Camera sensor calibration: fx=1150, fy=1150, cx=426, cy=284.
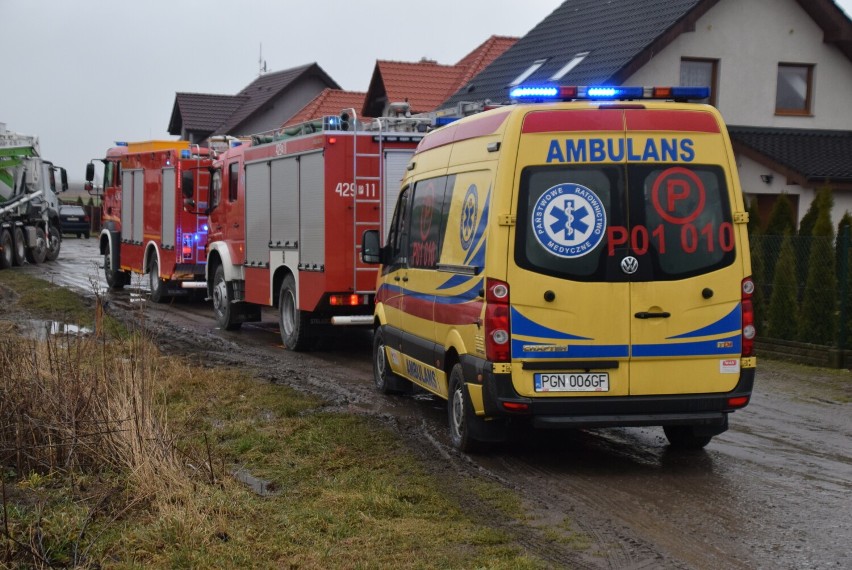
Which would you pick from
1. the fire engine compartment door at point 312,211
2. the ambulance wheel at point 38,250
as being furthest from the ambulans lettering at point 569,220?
the ambulance wheel at point 38,250

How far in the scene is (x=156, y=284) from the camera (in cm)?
2298

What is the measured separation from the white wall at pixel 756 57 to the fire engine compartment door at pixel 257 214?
11209mm

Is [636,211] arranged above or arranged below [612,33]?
below

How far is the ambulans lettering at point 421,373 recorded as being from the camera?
9.38 m

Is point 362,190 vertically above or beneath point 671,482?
above

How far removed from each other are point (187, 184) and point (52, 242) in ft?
64.2

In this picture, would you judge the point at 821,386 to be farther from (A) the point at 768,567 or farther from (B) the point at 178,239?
(B) the point at 178,239

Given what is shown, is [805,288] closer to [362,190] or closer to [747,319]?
[362,190]

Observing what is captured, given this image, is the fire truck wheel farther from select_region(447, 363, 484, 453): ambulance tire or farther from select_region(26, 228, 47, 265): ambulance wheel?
select_region(26, 228, 47, 265): ambulance wheel

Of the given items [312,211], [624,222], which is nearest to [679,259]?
[624,222]

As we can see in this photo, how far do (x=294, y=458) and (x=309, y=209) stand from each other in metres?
6.71

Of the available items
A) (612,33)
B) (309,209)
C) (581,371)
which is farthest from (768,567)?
(612,33)

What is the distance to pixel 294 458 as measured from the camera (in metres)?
8.32

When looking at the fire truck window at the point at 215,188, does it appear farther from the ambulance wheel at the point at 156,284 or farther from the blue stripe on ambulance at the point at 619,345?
the blue stripe on ambulance at the point at 619,345
